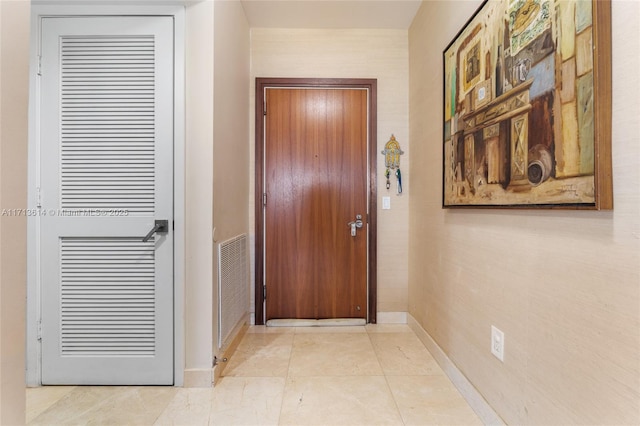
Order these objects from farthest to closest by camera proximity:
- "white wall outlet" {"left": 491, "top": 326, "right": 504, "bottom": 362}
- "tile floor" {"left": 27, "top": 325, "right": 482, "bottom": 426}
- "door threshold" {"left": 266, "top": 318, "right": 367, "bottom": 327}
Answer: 1. "door threshold" {"left": 266, "top": 318, "right": 367, "bottom": 327}
2. "tile floor" {"left": 27, "top": 325, "right": 482, "bottom": 426}
3. "white wall outlet" {"left": 491, "top": 326, "right": 504, "bottom": 362}

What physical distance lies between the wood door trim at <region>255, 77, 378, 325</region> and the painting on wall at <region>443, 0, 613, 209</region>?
104 centimetres

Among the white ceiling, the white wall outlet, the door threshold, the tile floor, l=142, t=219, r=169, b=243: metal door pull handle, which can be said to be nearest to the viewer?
the white wall outlet

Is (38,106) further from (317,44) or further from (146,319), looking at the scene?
(317,44)

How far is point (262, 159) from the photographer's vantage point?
278 centimetres

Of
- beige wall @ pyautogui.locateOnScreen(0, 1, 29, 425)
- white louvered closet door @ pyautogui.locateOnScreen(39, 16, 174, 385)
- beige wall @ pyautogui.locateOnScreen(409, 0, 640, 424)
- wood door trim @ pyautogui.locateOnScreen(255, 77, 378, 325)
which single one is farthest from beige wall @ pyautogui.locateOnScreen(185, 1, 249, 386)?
beige wall @ pyautogui.locateOnScreen(409, 0, 640, 424)

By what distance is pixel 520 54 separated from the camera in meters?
1.21

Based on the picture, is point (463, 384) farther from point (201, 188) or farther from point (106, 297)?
point (106, 297)

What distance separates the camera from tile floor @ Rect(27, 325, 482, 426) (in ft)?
5.02

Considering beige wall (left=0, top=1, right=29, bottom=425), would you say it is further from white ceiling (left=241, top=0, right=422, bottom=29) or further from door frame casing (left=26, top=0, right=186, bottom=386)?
white ceiling (left=241, top=0, right=422, bottom=29)

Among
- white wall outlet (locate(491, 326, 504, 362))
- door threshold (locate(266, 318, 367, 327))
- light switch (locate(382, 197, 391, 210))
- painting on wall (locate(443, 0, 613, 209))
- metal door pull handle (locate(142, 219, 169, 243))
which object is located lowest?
door threshold (locate(266, 318, 367, 327))

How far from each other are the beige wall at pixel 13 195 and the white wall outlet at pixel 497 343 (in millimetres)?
1802

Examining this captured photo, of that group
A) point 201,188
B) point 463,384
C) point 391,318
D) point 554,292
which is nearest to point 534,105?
point 554,292

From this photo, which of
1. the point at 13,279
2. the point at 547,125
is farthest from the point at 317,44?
the point at 13,279

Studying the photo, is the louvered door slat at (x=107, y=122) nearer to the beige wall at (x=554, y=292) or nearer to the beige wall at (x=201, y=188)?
the beige wall at (x=201, y=188)
